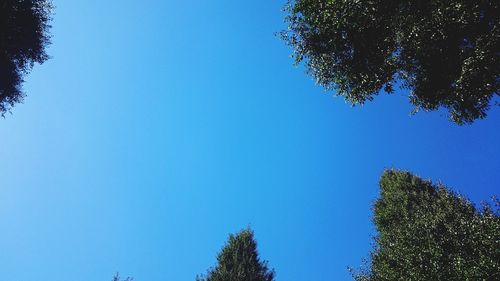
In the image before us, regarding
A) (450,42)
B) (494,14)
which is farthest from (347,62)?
(494,14)

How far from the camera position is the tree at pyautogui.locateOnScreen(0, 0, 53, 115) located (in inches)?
782

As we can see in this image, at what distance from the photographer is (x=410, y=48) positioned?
17828 millimetres

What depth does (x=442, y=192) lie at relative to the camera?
36.2m

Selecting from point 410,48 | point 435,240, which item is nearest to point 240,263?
point 435,240

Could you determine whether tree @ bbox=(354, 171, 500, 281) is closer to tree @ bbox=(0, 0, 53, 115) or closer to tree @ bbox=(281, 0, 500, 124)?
tree @ bbox=(281, 0, 500, 124)

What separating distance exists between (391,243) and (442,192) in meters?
11.9

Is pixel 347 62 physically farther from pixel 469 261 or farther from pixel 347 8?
pixel 469 261

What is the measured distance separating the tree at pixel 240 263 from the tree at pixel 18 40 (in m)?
22.4

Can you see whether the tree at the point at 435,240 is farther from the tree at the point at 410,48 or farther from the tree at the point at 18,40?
the tree at the point at 18,40

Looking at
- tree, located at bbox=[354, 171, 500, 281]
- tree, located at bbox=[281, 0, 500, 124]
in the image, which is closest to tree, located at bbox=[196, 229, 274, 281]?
tree, located at bbox=[354, 171, 500, 281]

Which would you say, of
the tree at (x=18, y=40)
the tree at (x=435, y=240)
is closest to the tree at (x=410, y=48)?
the tree at (x=435, y=240)

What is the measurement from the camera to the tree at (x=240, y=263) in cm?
3269

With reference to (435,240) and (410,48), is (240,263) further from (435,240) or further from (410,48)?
(410,48)

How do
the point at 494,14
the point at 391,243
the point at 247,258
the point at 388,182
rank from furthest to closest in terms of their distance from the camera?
the point at 388,182, the point at 247,258, the point at 391,243, the point at 494,14
